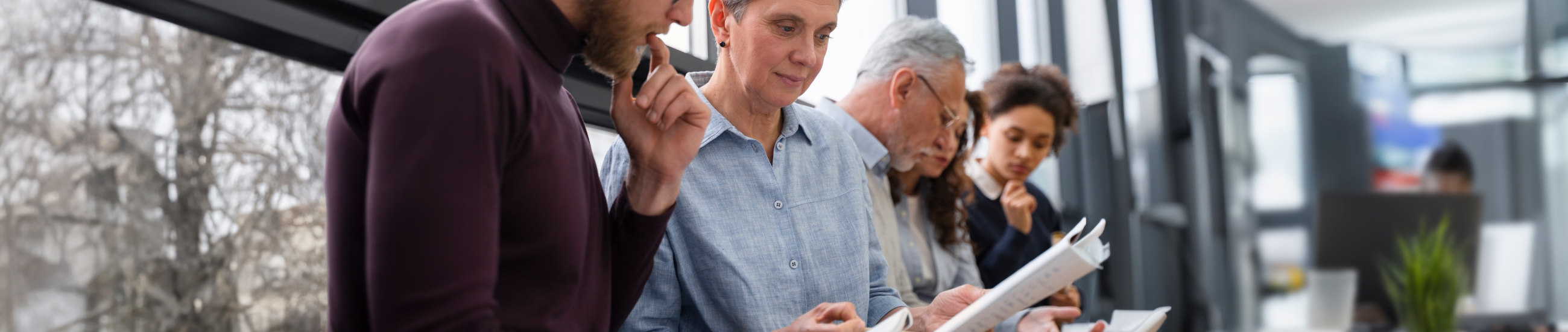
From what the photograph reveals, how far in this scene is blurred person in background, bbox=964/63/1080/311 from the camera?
251 centimetres

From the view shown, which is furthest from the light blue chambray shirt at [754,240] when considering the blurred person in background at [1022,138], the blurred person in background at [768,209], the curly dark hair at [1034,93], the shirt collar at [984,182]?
the curly dark hair at [1034,93]

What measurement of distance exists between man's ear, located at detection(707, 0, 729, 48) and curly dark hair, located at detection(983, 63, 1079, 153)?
1.50 meters

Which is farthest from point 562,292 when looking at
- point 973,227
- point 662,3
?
point 973,227

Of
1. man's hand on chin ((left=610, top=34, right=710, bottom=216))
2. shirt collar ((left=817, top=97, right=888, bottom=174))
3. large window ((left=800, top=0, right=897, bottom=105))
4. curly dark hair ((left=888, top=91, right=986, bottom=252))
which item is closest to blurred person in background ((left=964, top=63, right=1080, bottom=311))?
curly dark hair ((left=888, top=91, right=986, bottom=252))

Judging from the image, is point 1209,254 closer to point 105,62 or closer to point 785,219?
point 785,219

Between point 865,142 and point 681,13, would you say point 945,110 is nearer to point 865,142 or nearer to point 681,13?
point 865,142

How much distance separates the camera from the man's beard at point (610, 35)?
86 centimetres

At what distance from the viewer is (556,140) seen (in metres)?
0.81

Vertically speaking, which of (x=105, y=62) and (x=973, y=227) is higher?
(x=105, y=62)

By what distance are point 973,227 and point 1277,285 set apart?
3.08 meters

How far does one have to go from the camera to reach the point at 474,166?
0.68m

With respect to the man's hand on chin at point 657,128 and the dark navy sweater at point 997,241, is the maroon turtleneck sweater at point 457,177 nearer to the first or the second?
the man's hand on chin at point 657,128

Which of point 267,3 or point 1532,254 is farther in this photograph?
point 1532,254

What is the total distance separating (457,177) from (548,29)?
22 centimetres
